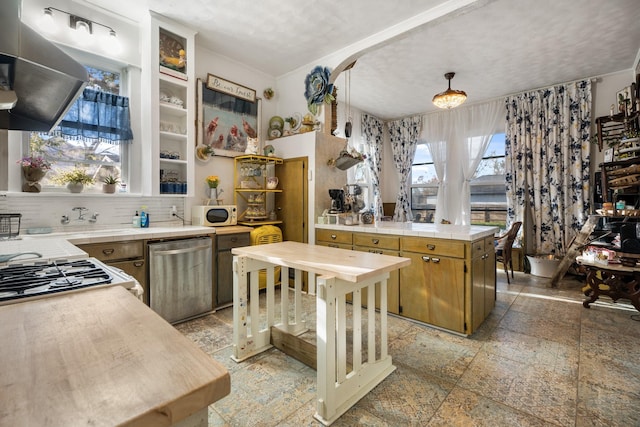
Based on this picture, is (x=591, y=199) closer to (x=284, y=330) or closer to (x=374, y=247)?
(x=374, y=247)

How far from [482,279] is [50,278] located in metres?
3.10

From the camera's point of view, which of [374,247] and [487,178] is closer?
[374,247]

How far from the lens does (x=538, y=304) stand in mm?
3461

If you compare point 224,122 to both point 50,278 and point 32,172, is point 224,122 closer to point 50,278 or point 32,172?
point 32,172

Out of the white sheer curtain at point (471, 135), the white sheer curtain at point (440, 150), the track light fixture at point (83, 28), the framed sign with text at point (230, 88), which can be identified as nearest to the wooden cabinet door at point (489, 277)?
the white sheer curtain at point (471, 135)

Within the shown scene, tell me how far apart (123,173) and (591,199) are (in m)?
6.26

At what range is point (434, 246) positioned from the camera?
2771 mm

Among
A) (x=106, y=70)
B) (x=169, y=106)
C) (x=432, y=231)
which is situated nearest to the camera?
(x=432, y=231)

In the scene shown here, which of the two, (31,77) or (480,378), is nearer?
(31,77)

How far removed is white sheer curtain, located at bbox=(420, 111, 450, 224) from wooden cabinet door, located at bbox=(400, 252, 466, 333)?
346cm

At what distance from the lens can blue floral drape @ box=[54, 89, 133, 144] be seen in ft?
9.34

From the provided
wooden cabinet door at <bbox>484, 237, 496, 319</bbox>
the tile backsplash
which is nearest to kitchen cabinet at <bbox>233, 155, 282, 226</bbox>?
the tile backsplash

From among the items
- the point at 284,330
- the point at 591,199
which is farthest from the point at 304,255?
the point at 591,199

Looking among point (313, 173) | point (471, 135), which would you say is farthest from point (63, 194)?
point (471, 135)
